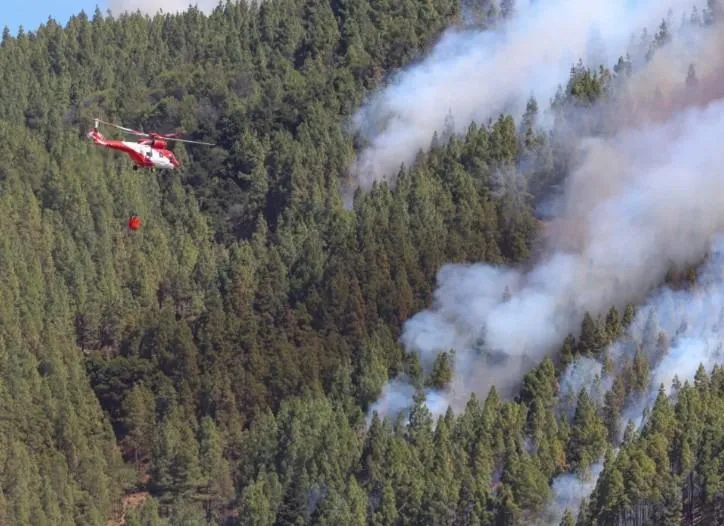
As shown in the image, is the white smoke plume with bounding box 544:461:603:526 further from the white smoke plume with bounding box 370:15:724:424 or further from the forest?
the white smoke plume with bounding box 370:15:724:424

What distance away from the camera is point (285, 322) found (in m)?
138

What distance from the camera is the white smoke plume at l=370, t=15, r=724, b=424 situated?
446ft

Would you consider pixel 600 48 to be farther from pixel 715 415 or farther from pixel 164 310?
pixel 715 415

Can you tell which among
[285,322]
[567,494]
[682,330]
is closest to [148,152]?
[567,494]

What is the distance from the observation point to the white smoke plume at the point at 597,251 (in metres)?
136

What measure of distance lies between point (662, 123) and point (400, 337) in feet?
133

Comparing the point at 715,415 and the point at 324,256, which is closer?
the point at 715,415

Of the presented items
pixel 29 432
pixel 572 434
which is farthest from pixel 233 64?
pixel 572 434

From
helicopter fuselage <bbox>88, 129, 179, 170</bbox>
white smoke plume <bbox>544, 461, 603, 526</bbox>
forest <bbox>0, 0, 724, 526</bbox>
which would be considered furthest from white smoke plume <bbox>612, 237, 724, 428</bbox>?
helicopter fuselage <bbox>88, 129, 179, 170</bbox>

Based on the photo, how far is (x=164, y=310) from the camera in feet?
465

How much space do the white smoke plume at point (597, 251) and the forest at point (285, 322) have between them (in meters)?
1.95

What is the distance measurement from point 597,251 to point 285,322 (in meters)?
27.0

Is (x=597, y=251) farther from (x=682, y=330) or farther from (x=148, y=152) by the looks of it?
(x=148, y=152)

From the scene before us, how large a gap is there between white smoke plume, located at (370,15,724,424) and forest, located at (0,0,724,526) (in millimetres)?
1950
